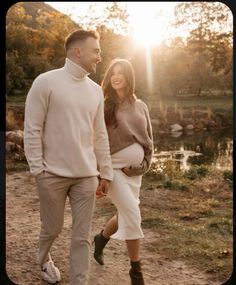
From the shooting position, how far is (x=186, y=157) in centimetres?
1197

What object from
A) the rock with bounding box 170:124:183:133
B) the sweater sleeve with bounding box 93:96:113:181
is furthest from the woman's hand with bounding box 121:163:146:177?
the rock with bounding box 170:124:183:133

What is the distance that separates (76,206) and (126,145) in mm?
616

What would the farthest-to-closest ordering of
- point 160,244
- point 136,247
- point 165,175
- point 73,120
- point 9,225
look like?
point 165,175 < point 9,225 < point 160,244 < point 136,247 < point 73,120

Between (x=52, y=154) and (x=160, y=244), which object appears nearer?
(x=52, y=154)

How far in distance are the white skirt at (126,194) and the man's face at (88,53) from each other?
2.28 feet

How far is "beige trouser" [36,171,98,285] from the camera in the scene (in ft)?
9.76

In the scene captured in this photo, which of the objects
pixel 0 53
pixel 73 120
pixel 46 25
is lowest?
pixel 73 120

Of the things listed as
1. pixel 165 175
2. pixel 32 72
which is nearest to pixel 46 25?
pixel 32 72

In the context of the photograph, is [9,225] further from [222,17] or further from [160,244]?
[222,17]

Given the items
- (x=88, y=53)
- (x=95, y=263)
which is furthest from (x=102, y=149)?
(x=95, y=263)

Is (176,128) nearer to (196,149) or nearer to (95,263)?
(196,149)

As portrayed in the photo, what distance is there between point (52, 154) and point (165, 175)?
16.3ft

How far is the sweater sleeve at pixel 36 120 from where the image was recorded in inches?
113

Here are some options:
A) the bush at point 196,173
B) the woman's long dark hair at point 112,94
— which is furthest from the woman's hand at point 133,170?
the bush at point 196,173
